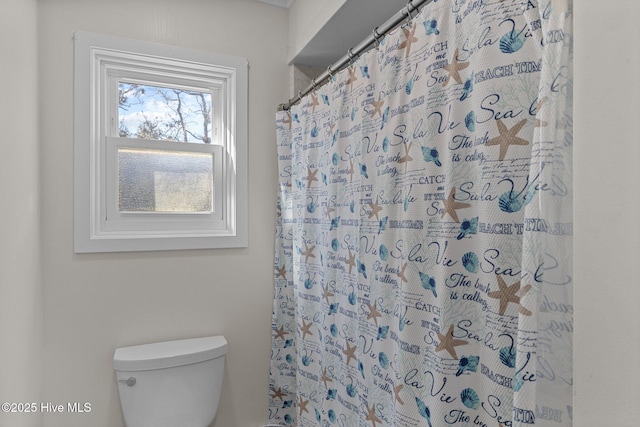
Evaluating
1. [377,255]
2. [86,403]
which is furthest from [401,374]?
[86,403]

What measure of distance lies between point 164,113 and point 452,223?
1.51 meters

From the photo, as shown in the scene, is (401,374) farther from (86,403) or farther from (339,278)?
(86,403)

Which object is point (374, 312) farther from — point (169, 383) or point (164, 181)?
point (164, 181)

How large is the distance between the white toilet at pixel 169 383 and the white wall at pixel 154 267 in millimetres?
135

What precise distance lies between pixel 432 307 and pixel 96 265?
143 cm

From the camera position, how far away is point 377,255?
47.5 inches

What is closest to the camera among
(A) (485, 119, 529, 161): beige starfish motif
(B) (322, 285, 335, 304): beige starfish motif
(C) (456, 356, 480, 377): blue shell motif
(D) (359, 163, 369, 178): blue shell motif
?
(A) (485, 119, 529, 161): beige starfish motif

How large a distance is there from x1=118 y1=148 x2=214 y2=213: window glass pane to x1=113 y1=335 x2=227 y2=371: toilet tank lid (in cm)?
62

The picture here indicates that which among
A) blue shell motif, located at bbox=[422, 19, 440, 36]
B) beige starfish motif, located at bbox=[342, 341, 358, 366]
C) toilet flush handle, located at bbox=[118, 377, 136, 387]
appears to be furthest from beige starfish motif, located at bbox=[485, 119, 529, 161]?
toilet flush handle, located at bbox=[118, 377, 136, 387]

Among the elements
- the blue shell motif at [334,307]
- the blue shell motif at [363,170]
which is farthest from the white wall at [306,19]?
the blue shell motif at [334,307]

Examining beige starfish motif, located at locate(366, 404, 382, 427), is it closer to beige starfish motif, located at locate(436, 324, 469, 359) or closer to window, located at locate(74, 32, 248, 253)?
beige starfish motif, located at locate(436, 324, 469, 359)

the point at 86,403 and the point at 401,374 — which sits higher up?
the point at 401,374

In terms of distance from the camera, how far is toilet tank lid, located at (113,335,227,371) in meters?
1.55

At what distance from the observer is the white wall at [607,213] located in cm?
48
